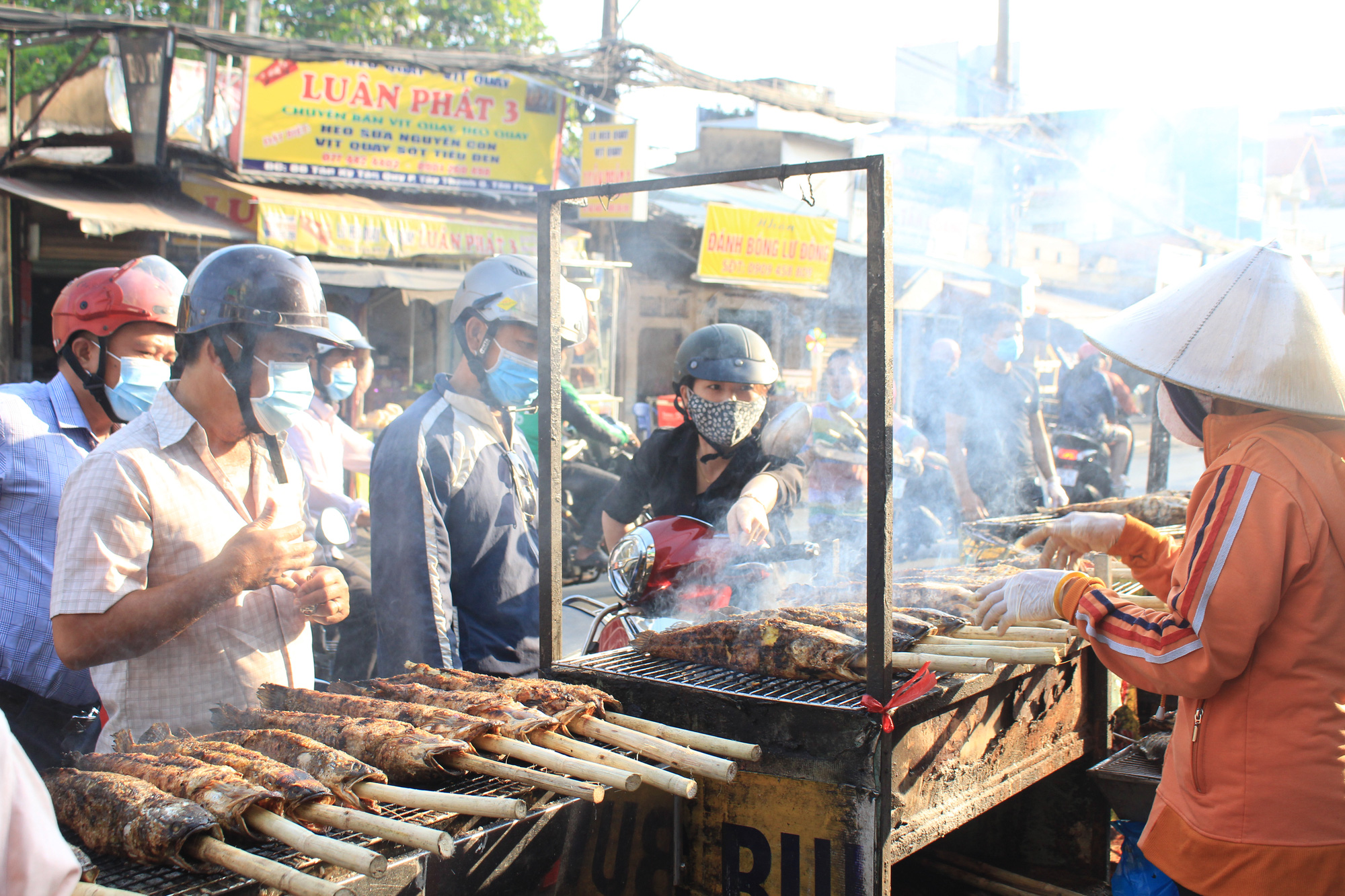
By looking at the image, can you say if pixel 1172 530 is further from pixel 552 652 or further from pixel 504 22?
pixel 504 22

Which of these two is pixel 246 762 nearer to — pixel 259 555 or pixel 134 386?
pixel 259 555

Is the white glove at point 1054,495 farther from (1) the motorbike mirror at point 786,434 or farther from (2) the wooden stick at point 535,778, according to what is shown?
(2) the wooden stick at point 535,778

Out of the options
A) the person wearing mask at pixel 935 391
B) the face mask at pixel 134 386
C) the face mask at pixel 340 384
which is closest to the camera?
the face mask at pixel 134 386

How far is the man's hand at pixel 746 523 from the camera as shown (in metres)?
3.34

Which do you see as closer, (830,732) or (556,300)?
(830,732)

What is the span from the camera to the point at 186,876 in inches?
64.6

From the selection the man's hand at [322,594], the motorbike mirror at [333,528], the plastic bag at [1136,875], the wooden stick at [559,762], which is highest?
the motorbike mirror at [333,528]

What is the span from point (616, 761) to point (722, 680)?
694 millimetres

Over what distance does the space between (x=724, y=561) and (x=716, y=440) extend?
0.56 m

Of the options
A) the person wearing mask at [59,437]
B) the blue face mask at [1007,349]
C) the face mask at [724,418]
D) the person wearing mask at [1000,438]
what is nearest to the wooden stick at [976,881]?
the face mask at [724,418]

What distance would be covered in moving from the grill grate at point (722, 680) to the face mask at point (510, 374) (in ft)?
3.46

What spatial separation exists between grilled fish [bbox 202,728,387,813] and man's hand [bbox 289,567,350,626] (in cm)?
37

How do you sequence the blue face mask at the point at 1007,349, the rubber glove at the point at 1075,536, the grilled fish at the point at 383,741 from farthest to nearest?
the blue face mask at the point at 1007,349
the rubber glove at the point at 1075,536
the grilled fish at the point at 383,741

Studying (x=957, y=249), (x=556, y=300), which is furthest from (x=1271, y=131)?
(x=556, y=300)
